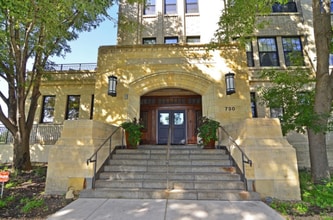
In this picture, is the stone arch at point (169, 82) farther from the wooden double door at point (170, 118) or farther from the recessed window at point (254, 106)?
the recessed window at point (254, 106)

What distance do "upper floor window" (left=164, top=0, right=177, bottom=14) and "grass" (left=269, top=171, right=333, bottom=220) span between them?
11.9 metres

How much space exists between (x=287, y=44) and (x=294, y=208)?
35.0ft

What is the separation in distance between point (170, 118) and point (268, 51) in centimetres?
740

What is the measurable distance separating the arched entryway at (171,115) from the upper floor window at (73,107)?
4.62 metres

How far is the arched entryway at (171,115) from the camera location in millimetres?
10016

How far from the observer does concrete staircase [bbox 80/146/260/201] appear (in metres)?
4.83

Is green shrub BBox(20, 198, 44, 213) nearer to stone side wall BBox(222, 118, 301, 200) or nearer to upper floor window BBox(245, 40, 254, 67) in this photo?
stone side wall BBox(222, 118, 301, 200)

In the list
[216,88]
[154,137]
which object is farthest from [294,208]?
[154,137]

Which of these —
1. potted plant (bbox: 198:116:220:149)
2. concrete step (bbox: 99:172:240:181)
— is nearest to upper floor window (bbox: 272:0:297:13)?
potted plant (bbox: 198:116:220:149)

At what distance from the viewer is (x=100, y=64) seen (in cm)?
948

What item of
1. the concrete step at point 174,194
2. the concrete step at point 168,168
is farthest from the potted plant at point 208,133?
the concrete step at point 174,194

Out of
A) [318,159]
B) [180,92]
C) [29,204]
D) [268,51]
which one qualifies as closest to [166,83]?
[180,92]

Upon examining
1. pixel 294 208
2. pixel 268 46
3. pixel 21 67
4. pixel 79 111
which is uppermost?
pixel 268 46

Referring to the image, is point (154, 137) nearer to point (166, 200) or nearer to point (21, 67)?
point (166, 200)
